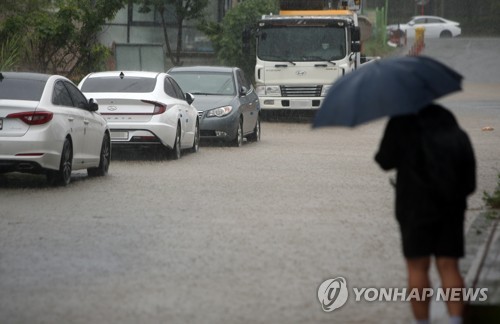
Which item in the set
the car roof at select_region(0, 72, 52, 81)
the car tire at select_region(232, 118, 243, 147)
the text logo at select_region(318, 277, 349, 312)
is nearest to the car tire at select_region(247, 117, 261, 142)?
the car tire at select_region(232, 118, 243, 147)

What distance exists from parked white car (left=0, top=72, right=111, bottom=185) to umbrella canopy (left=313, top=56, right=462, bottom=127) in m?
9.46

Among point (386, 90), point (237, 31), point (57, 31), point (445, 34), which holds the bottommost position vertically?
point (445, 34)

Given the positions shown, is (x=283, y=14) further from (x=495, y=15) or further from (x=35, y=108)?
(x=495, y=15)

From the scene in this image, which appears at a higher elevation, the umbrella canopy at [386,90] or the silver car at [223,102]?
the umbrella canopy at [386,90]

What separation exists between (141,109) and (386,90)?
49.5ft

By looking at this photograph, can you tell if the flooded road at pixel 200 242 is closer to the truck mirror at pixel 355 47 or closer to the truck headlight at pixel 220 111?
the truck headlight at pixel 220 111

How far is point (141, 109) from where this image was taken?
21922 mm

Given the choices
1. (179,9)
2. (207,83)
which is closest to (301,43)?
(207,83)

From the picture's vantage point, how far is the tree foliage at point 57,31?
109ft

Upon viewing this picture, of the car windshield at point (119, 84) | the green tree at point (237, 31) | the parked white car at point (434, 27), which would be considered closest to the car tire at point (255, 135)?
the car windshield at point (119, 84)

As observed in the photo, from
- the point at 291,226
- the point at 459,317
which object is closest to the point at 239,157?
the point at 291,226

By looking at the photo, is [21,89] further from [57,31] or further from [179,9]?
[179,9]

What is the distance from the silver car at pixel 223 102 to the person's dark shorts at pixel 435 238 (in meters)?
19.0

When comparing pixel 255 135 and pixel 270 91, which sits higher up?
pixel 255 135
